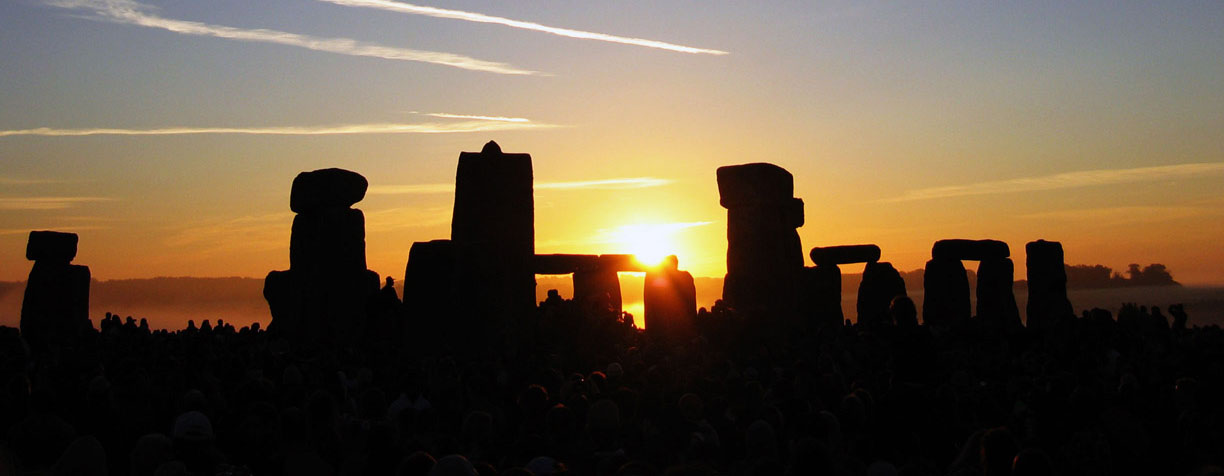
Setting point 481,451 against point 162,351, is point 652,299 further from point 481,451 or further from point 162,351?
point 481,451

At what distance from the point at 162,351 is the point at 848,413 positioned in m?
9.80

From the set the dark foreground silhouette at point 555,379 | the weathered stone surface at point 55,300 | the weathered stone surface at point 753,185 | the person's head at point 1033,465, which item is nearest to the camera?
the person's head at point 1033,465

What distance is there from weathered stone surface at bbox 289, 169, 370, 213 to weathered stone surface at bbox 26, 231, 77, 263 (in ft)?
21.3

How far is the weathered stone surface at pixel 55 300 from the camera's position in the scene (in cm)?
2547

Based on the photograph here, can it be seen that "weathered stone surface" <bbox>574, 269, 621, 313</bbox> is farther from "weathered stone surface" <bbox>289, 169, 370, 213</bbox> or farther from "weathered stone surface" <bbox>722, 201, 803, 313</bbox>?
"weathered stone surface" <bbox>289, 169, 370, 213</bbox>

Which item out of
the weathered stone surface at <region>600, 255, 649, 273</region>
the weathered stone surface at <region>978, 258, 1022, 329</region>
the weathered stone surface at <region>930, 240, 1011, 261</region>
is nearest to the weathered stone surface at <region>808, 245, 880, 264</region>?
the weathered stone surface at <region>930, 240, 1011, 261</region>

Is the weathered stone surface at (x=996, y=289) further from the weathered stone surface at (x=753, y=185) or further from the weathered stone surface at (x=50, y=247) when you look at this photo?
the weathered stone surface at (x=50, y=247)

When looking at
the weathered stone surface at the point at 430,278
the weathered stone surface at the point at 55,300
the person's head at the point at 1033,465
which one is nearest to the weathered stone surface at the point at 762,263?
the weathered stone surface at the point at 430,278

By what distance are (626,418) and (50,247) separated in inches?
828

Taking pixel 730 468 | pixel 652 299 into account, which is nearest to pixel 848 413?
pixel 730 468

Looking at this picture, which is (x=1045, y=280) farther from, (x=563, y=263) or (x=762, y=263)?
(x=563, y=263)

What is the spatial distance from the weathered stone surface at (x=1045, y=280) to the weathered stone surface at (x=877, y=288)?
3243 mm

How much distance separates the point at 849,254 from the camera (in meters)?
31.6

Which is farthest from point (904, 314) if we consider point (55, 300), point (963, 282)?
point (55, 300)
